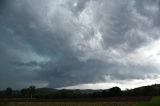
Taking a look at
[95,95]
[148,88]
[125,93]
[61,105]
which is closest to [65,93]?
[95,95]

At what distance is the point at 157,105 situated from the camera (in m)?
49.2

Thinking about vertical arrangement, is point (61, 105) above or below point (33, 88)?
below

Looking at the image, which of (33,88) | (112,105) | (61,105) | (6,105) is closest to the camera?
(6,105)

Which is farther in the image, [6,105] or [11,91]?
[11,91]

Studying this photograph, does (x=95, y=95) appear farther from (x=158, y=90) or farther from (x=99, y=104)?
(x=99, y=104)

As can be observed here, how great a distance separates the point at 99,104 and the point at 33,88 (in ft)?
426

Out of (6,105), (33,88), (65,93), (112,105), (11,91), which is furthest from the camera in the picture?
(33,88)

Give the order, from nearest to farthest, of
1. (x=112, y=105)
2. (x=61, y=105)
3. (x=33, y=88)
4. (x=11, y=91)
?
(x=112, y=105) < (x=61, y=105) < (x=11, y=91) < (x=33, y=88)

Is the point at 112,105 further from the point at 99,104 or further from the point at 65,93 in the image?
the point at 65,93

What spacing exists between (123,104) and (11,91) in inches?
4834

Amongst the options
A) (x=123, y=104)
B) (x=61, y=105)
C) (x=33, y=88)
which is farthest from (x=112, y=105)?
(x=33, y=88)

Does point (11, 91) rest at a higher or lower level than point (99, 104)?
higher

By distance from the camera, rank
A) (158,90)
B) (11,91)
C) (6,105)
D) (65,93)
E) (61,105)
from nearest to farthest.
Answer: (6,105), (61,105), (158,90), (65,93), (11,91)

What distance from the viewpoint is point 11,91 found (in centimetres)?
17525
